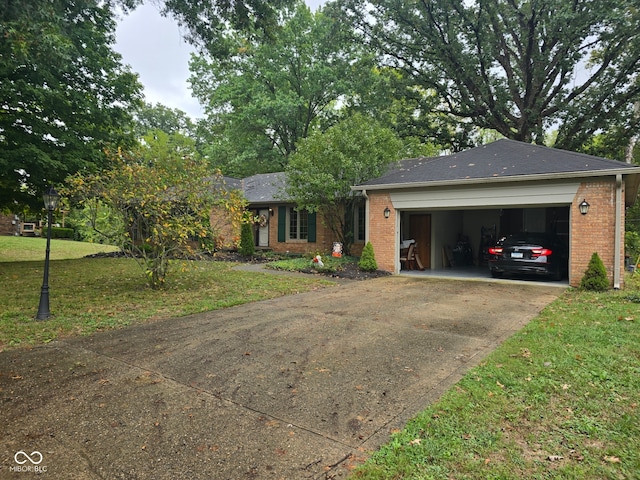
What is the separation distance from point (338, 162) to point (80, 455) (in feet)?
37.4

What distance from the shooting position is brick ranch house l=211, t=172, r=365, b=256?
15735 millimetres

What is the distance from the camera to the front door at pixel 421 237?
1371 cm

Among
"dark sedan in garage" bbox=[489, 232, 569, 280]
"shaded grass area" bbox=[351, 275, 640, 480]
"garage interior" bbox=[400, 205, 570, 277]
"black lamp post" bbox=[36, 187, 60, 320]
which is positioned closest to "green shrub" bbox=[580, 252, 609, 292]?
"dark sedan in garage" bbox=[489, 232, 569, 280]

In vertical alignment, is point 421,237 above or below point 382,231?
below

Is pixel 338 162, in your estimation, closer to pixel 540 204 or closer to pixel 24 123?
pixel 540 204

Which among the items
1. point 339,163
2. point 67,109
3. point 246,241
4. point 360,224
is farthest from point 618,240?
point 67,109

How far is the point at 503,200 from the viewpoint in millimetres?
10094

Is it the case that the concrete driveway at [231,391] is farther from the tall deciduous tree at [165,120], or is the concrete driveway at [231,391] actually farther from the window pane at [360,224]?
the tall deciduous tree at [165,120]

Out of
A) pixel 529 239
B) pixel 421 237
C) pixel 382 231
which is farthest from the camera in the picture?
pixel 421 237

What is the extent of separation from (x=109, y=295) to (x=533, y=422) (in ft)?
26.6

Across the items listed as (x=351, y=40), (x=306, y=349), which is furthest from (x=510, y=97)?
(x=306, y=349)

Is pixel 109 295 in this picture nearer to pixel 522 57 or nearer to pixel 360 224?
pixel 360 224

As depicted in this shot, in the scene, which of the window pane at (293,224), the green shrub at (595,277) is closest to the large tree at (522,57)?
the window pane at (293,224)

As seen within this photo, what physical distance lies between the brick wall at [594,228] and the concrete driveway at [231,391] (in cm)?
437
